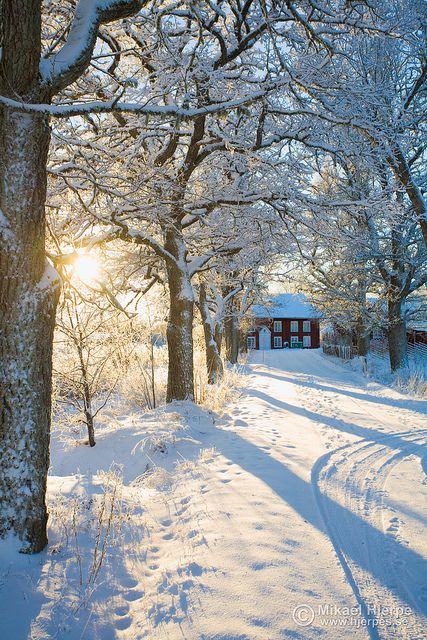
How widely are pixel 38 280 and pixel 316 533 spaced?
3.34 metres

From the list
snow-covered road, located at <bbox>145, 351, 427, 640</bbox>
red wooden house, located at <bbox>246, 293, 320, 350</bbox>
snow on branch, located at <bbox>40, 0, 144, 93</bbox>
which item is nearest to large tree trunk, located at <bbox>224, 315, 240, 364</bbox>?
snow-covered road, located at <bbox>145, 351, 427, 640</bbox>

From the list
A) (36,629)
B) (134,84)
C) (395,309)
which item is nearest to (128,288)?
(134,84)

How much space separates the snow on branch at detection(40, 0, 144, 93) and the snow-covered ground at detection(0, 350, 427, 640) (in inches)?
147

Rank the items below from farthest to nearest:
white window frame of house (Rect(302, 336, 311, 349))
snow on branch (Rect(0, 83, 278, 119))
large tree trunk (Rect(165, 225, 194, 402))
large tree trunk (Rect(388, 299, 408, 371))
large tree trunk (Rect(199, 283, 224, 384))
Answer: white window frame of house (Rect(302, 336, 311, 349)) < large tree trunk (Rect(388, 299, 408, 371)) < large tree trunk (Rect(199, 283, 224, 384)) < large tree trunk (Rect(165, 225, 194, 402)) < snow on branch (Rect(0, 83, 278, 119))

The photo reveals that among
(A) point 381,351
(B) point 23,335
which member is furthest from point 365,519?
(A) point 381,351

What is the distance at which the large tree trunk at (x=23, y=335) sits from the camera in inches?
119

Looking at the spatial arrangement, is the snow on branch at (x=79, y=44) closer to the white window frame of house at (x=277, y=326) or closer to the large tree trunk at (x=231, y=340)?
the large tree trunk at (x=231, y=340)

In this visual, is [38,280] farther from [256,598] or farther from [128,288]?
[128,288]

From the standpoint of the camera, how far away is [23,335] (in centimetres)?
311

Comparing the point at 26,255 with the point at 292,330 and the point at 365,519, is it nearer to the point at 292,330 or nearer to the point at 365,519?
the point at 365,519

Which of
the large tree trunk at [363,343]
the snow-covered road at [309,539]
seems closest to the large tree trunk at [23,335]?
the snow-covered road at [309,539]

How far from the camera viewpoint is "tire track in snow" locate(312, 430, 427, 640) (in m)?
2.62

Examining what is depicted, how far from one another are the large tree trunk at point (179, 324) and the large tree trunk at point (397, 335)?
987cm

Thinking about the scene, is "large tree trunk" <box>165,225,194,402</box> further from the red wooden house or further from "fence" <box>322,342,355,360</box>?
the red wooden house
